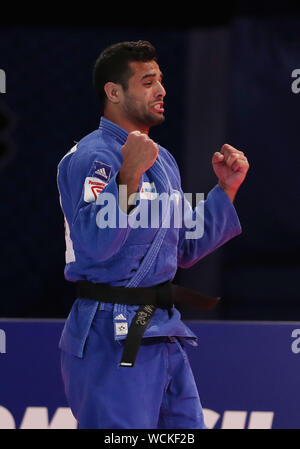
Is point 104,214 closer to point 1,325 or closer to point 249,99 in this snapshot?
point 1,325

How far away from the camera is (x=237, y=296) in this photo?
4.80m

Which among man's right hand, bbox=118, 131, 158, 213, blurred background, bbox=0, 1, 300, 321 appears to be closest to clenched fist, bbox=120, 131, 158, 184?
man's right hand, bbox=118, 131, 158, 213

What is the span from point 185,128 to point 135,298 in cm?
256

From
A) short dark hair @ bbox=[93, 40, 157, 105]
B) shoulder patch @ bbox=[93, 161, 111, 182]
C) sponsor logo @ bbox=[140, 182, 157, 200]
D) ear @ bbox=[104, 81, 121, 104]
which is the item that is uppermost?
short dark hair @ bbox=[93, 40, 157, 105]

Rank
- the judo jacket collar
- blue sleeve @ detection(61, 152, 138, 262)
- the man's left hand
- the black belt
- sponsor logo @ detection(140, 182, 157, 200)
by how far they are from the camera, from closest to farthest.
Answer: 1. blue sleeve @ detection(61, 152, 138, 262)
2. the black belt
3. sponsor logo @ detection(140, 182, 157, 200)
4. the judo jacket collar
5. the man's left hand

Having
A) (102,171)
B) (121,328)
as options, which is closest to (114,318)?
(121,328)

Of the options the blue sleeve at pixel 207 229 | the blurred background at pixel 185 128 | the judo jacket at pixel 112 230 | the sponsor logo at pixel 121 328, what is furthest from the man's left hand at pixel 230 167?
the blurred background at pixel 185 128

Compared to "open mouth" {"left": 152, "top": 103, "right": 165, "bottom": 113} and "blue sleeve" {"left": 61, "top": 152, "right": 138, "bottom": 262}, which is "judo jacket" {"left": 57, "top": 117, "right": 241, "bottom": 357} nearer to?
"blue sleeve" {"left": 61, "top": 152, "right": 138, "bottom": 262}

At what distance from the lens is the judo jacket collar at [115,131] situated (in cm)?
240

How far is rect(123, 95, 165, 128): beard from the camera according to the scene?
2.44 metres

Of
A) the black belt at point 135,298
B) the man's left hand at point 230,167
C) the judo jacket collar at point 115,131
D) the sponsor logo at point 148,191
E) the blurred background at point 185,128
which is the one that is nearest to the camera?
the black belt at point 135,298

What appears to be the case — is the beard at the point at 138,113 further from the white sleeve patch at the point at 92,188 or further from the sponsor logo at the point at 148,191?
the white sleeve patch at the point at 92,188

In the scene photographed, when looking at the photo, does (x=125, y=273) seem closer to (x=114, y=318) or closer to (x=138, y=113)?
(x=114, y=318)

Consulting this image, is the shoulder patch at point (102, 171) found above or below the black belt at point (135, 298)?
above
